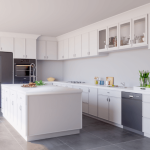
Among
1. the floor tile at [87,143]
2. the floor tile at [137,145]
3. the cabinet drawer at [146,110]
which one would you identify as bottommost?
the floor tile at [137,145]

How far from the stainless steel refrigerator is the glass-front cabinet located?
3724 millimetres

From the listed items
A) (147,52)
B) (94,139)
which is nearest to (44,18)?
(147,52)

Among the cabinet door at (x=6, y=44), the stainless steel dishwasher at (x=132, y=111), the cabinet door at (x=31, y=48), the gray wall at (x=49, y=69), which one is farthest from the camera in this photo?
the gray wall at (x=49, y=69)

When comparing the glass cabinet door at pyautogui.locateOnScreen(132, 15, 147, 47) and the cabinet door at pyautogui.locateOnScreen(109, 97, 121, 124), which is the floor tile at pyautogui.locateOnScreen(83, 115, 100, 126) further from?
the glass cabinet door at pyautogui.locateOnScreen(132, 15, 147, 47)

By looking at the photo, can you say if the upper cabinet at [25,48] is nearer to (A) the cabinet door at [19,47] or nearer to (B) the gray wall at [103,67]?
(A) the cabinet door at [19,47]

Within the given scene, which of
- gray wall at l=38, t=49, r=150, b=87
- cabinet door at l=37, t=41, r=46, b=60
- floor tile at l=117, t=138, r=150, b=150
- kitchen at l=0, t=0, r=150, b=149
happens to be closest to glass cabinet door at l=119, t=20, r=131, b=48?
kitchen at l=0, t=0, r=150, b=149

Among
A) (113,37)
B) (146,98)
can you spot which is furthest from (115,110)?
(113,37)

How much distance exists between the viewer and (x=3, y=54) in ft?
20.6

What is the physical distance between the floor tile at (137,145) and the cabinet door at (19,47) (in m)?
4.60

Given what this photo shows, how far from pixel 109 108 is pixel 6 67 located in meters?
3.73

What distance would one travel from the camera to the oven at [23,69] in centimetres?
649

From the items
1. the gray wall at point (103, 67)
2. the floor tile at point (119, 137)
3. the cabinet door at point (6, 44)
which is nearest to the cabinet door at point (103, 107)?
the gray wall at point (103, 67)

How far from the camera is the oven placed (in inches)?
256

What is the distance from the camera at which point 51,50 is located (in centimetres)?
717
